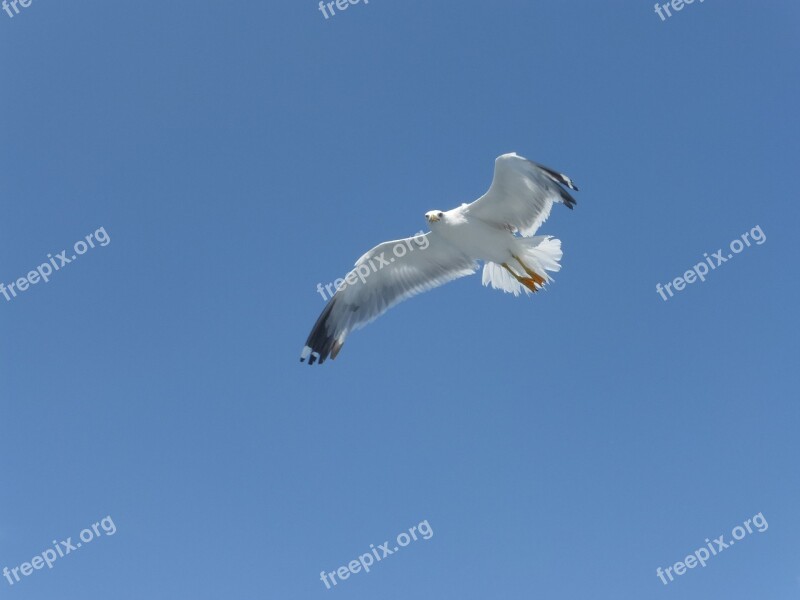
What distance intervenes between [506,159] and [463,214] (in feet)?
3.20

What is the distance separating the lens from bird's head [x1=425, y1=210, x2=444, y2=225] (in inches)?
359

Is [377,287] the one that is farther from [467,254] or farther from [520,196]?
[520,196]

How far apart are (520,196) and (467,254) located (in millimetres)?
Answer: 1180

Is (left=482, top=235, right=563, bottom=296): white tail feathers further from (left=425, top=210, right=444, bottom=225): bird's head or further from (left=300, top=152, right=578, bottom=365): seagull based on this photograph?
(left=425, top=210, right=444, bottom=225): bird's head

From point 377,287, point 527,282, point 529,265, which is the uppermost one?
point 377,287

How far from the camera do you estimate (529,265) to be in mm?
9289

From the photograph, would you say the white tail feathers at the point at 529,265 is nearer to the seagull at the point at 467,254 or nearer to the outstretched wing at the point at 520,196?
the seagull at the point at 467,254

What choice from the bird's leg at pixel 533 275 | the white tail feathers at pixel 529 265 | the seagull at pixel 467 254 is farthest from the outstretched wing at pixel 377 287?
the bird's leg at pixel 533 275

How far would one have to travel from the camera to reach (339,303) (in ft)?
32.5

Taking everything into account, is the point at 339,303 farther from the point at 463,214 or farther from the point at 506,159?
the point at 506,159

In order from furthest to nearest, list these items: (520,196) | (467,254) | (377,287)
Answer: (377,287), (467,254), (520,196)

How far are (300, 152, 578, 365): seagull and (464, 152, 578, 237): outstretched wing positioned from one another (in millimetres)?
11

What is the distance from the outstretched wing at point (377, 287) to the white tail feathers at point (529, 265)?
18.6 inches

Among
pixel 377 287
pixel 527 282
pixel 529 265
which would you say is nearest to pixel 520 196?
pixel 529 265
